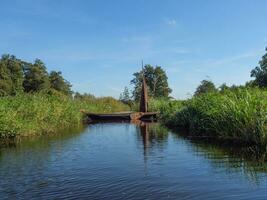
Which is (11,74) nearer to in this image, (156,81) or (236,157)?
(156,81)

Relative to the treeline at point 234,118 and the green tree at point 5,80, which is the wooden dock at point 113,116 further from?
the treeline at point 234,118

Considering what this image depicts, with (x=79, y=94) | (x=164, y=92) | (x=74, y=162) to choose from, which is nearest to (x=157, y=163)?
(x=74, y=162)

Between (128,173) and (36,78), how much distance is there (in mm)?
41497

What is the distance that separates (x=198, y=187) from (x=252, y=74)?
2582 inches

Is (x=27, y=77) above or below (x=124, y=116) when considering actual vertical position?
above

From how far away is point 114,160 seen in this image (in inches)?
596

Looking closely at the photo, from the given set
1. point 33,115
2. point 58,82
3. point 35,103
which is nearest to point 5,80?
point 58,82

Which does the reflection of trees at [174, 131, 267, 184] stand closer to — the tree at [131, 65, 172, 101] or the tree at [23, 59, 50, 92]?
the tree at [23, 59, 50, 92]

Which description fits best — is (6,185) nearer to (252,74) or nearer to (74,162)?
(74,162)

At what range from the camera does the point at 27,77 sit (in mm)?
53594

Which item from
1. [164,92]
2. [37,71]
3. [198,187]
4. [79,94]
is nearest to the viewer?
[198,187]

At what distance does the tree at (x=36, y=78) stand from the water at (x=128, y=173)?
3414 centimetres

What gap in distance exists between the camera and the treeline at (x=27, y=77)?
47.2 meters

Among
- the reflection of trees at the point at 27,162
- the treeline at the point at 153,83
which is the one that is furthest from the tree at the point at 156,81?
the reflection of trees at the point at 27,162
